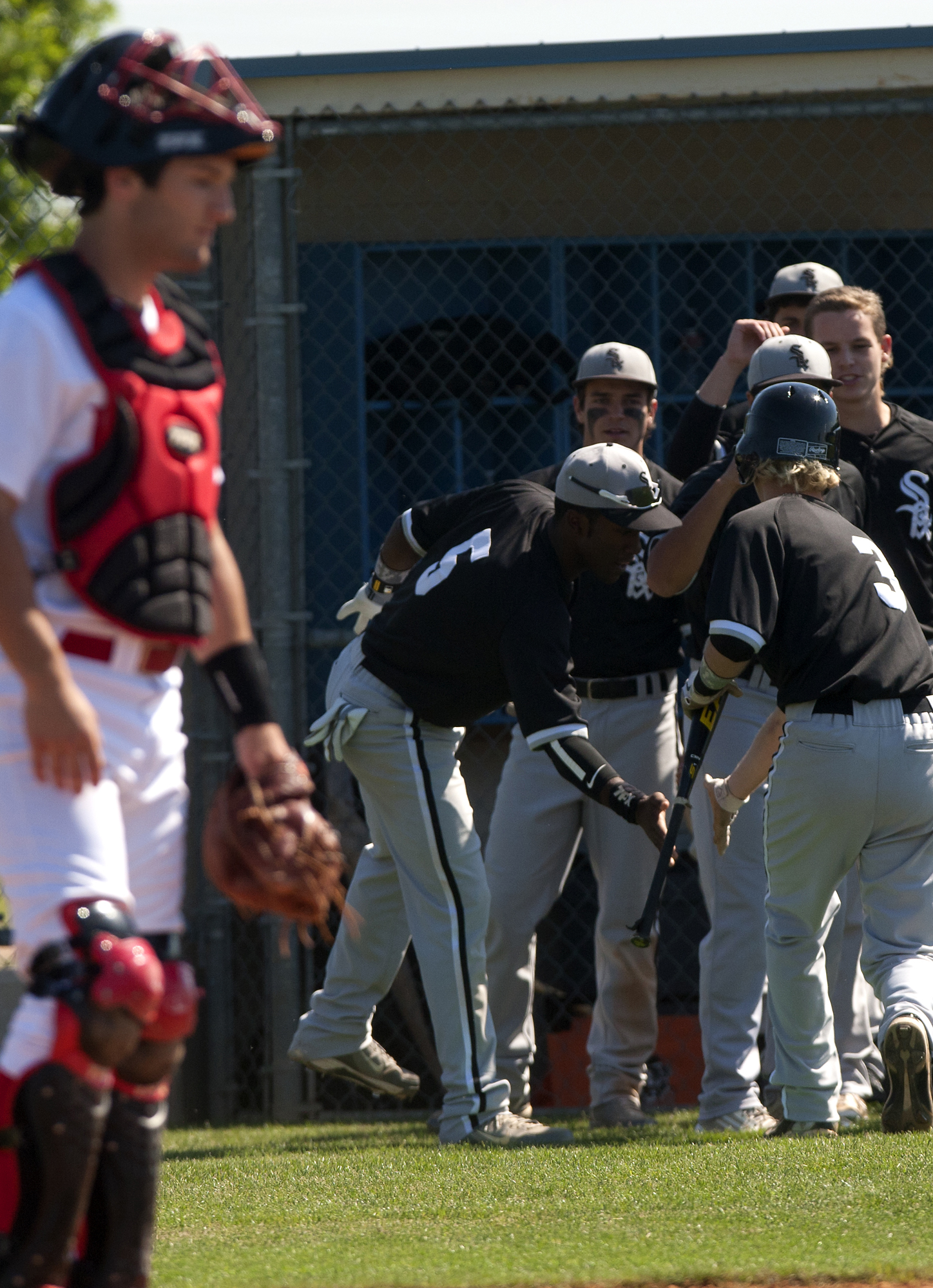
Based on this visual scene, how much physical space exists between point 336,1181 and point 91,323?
2.46 metres

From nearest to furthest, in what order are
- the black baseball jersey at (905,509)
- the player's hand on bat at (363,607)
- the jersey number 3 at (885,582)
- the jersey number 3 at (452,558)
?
the jersey number 3 at (885,582)
the jersey number 3 at (452,558)
the black baseball jersey at (905,509)
the player's hand on bat at (363,607)

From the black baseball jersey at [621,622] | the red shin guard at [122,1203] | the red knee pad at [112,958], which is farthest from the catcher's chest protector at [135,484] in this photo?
the black baseball jersey at [621,622]

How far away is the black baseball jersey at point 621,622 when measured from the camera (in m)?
5.16

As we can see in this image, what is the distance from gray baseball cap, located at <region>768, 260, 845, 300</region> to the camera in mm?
5504

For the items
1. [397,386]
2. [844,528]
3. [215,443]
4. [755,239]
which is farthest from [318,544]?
[215,443]

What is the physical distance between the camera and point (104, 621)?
233cm

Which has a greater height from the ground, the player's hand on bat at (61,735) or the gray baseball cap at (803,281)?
the gray baseball cap at (803,281)

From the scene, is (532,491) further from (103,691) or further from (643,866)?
(103,691)

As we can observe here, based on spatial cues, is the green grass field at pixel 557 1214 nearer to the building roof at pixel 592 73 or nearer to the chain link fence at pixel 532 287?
the chain link fence at pixel 532 287

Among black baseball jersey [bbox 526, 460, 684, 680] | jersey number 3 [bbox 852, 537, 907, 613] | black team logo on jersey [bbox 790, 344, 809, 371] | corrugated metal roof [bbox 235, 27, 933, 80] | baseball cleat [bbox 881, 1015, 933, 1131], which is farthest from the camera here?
corrugated metal roof [bbox 235, 27, 933, 80]

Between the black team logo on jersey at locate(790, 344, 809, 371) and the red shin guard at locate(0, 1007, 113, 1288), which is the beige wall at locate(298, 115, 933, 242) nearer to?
the black team logo on jersey at locate(790, 344, 809, 371)

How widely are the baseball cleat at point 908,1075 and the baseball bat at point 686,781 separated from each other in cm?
67

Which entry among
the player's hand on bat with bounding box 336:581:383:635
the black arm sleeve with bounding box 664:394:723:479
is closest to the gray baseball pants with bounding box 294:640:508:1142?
the player's hand on bat with bounding box 336:581:383:635

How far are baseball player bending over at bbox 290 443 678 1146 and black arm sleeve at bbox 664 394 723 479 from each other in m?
0.65
